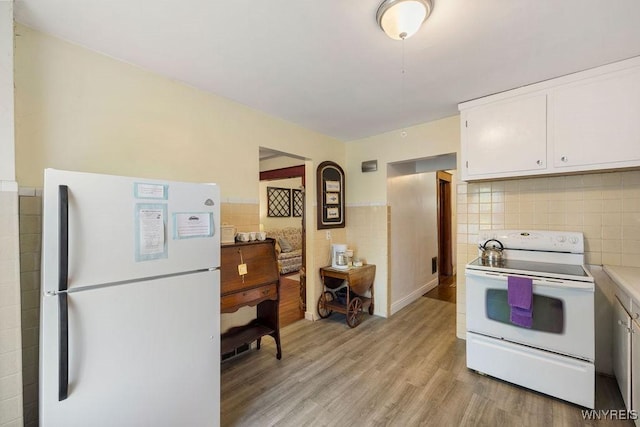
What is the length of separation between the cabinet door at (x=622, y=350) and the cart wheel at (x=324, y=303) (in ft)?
8.08

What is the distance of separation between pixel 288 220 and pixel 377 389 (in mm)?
4864

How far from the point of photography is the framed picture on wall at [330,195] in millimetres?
3352

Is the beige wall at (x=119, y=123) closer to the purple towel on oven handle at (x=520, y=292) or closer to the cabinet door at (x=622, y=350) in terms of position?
the purple towel on oven handle at (x=520, y=292)

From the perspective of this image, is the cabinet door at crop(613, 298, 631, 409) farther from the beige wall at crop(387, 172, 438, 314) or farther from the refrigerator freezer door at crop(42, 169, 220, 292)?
the refrigerator freezer door at crop(42, 169, 220, 292)

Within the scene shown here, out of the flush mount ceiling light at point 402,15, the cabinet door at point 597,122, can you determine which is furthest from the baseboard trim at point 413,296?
the flush mount ceiling light at point 402,15

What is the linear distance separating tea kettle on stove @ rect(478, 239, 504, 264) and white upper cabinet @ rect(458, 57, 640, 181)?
0.64m

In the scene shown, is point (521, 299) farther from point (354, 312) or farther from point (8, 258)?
point (8, 258)

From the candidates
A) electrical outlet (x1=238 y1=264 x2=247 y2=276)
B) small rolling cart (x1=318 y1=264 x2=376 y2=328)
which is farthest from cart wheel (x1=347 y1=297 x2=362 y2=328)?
electrical outlet (x1=238 y1=264 x2=247 y2=276)

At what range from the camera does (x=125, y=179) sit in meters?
1.23

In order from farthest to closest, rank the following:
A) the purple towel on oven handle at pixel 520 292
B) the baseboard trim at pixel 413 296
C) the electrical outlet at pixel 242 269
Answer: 1. the baseboard trim at pixel 413 296
2. the electrical outlet at pixel 242 269
3. the purple towel on oven handle at pixel 520 292

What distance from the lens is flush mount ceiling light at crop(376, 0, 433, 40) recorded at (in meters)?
1.26

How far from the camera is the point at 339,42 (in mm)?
1600

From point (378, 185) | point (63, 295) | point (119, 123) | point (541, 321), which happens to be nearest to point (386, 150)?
point (378, 185)

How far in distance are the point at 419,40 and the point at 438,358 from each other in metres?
2.55
